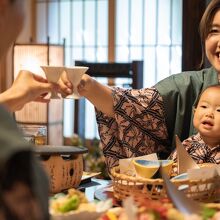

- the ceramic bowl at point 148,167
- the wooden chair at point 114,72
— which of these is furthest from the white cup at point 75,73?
the wooden chair at point 114,72

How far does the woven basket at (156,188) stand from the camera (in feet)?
4.12

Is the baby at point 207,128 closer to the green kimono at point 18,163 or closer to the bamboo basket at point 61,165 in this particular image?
the bamboo basket at point 61,165

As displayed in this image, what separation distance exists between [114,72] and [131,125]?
5.12 feet

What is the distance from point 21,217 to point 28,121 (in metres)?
3.30

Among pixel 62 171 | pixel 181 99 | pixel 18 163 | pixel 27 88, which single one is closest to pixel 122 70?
pixel 181 99

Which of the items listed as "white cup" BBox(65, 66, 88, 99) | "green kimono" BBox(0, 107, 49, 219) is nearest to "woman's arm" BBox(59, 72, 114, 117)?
"white cup" BBox(65, 66, 88, 99)

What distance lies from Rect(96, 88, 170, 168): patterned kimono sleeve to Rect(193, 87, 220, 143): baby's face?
182 millimetres

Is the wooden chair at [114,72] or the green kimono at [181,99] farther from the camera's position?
the wooden chair at [114,72]

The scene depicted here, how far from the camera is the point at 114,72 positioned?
11.4ft

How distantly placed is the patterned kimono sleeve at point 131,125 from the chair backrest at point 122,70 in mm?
1293

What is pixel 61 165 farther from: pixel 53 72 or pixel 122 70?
pixel 122 70

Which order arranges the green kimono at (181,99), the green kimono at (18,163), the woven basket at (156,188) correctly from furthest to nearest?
the green kimono at (181,99) → the woven basket at (156,188) → the green kimono at (18,163)

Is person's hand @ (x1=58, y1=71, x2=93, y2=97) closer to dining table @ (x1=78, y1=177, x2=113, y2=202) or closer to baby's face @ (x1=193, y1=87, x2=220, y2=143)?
dining table @ (x1=78, y1=177, x2=113, y2=202)

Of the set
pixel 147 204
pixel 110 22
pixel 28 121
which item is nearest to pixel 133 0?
pixel 110 22
